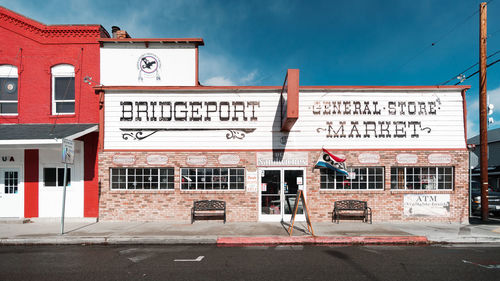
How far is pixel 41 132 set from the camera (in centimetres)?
1038

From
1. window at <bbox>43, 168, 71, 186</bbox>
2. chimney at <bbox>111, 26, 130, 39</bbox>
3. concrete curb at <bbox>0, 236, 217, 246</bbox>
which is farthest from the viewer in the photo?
chimney at <bbox>111, 26, 130, 39</bbox>

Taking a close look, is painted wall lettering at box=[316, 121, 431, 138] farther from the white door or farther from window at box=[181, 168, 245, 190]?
the white door

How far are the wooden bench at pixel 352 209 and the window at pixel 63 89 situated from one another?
1134 centimetres

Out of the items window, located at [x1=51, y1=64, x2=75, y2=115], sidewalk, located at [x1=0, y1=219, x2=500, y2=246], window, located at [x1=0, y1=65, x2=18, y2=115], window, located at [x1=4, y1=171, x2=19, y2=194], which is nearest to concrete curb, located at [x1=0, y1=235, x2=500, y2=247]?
sidewalk, located at [x1=0, y1=219, x2=500, y2=246]

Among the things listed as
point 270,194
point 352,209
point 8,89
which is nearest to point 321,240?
point 352,209

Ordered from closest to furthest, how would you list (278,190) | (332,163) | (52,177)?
(332,163) < (278,190) < (52,177)

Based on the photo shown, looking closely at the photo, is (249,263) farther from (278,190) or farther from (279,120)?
(279,120)

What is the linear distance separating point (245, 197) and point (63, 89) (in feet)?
28.8

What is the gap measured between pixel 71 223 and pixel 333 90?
37.3 ft

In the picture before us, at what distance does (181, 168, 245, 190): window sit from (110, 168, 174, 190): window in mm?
598

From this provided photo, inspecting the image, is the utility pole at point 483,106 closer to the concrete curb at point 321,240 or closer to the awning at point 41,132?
the concrete curb at point 321,240

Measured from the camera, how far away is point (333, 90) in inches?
439

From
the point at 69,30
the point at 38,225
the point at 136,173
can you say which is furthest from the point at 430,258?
the point at 69,30

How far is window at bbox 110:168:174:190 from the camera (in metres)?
11.1
